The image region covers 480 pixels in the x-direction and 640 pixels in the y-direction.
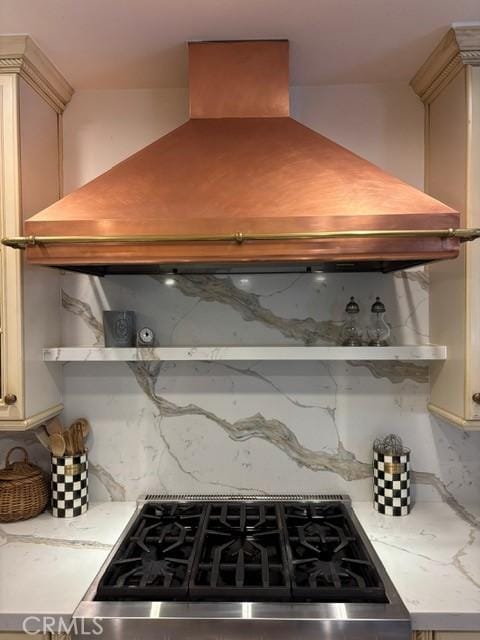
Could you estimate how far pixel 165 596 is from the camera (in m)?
1.18

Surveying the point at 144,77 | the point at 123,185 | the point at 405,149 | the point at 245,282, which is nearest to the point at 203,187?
the point at 123,185

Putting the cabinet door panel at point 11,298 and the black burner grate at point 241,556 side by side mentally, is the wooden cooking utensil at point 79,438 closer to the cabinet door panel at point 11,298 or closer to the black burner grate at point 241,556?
the cabinet door panel at point 11,298

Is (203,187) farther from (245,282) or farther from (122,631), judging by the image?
(122,631)

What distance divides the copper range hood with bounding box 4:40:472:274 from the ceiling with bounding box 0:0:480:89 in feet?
1.09

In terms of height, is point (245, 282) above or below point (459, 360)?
above

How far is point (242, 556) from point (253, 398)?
56 cm

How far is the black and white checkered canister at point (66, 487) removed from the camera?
64.4 inches

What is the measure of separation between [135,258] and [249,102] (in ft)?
2.04

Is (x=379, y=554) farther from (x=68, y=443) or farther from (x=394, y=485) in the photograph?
(x=68, y=443)

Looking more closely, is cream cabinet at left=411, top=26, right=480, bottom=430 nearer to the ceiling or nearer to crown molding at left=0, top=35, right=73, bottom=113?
the ceiling

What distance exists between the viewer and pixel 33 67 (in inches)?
58.0

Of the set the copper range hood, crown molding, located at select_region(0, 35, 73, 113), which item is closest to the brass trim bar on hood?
the copper range hood

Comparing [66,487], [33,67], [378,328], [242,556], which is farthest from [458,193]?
[66,487]

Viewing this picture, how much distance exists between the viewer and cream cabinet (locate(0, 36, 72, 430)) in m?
1.42
